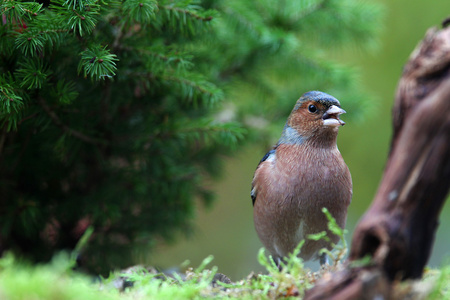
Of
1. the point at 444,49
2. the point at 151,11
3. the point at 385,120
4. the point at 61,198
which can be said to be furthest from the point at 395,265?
the point at 385,120

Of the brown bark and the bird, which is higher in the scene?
the bird

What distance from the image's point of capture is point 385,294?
3.40 feet

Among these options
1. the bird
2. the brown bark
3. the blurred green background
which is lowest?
the brown bark

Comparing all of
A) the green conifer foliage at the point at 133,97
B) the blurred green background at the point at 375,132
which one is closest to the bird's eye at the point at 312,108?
the green conifer foliage at the point at 133,97

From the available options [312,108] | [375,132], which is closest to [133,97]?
[312,108]

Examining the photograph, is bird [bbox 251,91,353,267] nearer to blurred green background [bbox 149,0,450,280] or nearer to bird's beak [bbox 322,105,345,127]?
bird's beak [bbox 322,105,345,127]

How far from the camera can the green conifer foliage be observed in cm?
168


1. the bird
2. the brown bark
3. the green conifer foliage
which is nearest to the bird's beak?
the bird

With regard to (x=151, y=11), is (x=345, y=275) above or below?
below

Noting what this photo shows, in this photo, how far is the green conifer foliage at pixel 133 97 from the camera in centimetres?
168

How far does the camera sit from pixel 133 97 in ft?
7.50

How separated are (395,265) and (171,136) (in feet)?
4.57

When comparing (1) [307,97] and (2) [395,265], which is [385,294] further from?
(1) [307,97]

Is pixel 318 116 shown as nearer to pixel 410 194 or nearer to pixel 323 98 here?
pixel 323 98
